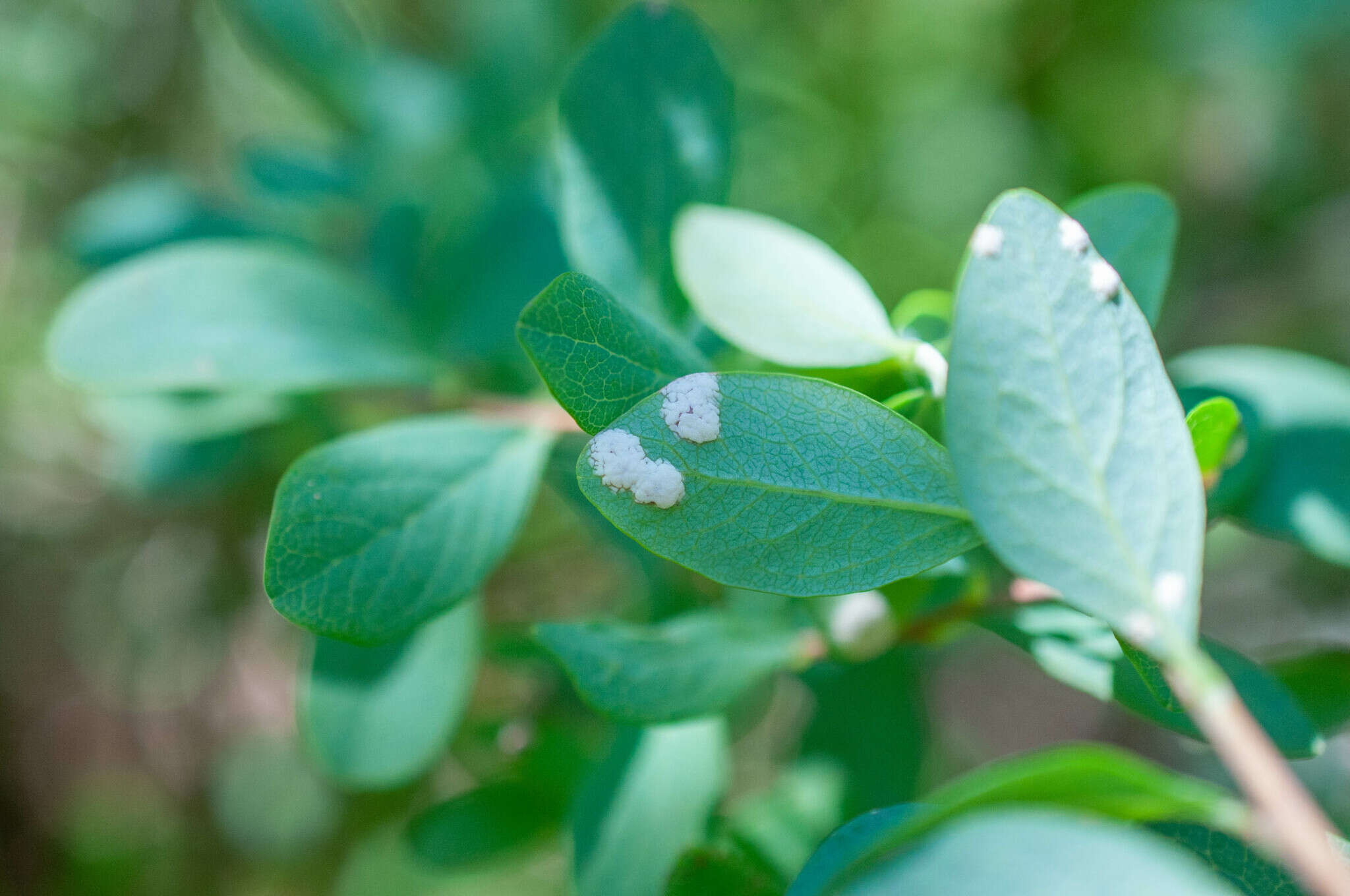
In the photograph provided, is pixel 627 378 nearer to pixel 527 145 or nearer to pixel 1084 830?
pixel 1084 830

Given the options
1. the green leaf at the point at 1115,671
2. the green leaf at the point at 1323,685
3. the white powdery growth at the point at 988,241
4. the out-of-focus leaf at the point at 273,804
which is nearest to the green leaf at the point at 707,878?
the green leaf at the point at 1115,671

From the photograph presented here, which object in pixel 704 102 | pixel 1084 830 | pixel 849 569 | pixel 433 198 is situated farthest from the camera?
pixel 433 198

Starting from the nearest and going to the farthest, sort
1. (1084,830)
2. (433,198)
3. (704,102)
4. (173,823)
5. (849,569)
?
1. (1084,830)
2. (849,569)
3. (704,102)
4. (433,198)
5. (173,823)

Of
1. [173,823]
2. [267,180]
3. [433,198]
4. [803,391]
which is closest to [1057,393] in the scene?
[803,391]

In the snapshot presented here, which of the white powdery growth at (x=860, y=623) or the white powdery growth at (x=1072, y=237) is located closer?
the white powdery growth at (x=1072, y=237)

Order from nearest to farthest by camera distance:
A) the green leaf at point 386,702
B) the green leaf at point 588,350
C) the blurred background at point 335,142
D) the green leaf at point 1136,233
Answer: the green leaf at point 588,350 < the green leaf at point 1136,233 < the green leaf at point 386,702 < the blurred background at point 335,142

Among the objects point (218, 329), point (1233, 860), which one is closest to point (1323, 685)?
point (1233, 860)

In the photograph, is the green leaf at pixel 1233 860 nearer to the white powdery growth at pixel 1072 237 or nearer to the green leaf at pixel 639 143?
the white powdery growth at pixel 1072 237

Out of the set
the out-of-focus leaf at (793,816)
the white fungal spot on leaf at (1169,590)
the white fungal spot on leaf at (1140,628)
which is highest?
the white fungal spot on leaf at (1169,590)
